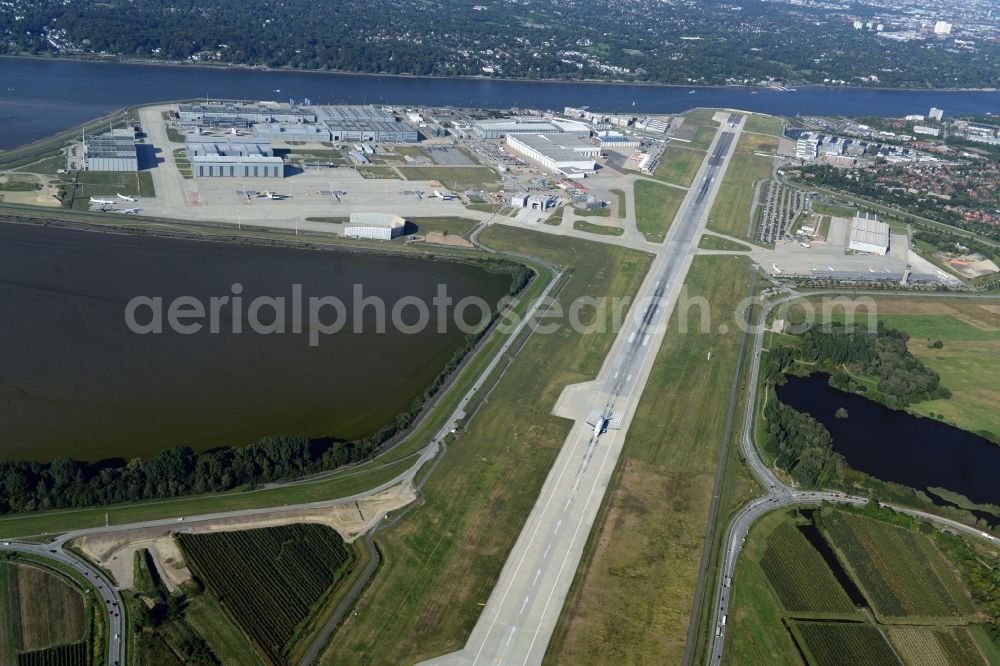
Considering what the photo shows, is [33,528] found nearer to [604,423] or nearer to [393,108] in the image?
[604,423]

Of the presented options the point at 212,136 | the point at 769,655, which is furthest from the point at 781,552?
the point at 212,136

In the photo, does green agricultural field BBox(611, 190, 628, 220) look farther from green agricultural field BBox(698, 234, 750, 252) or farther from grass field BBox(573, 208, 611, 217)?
green agricultural field BBox(698, 234, 750, 252)

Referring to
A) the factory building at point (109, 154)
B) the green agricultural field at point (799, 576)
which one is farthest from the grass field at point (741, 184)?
the factory building at point (109, 154)

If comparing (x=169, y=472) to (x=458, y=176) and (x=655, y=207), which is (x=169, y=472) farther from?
(x=655, y=207)

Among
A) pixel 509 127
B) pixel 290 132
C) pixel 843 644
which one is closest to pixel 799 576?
pixel 843 644

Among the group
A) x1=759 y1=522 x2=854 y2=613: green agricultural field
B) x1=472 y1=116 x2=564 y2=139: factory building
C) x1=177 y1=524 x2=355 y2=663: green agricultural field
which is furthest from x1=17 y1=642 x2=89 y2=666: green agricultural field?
x1=472 y1=116 x2=564 y2=139: factory building

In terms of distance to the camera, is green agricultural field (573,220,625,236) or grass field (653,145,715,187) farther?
grass field (653,145,715,187)
